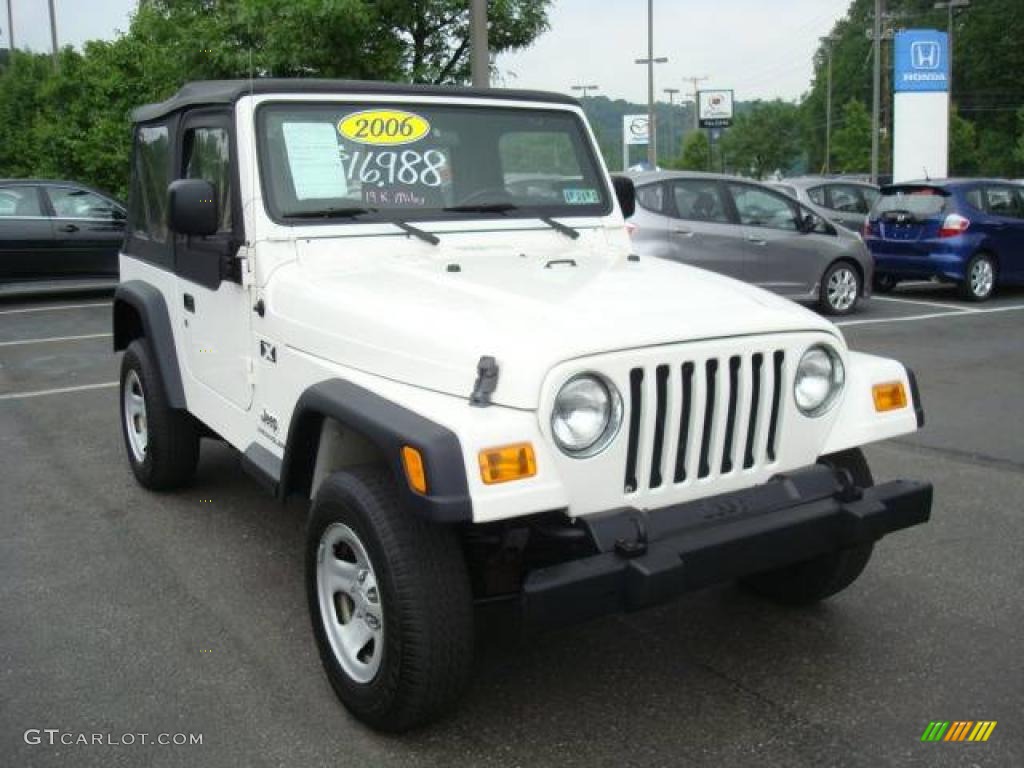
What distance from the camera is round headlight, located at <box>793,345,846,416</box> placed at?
3330mm

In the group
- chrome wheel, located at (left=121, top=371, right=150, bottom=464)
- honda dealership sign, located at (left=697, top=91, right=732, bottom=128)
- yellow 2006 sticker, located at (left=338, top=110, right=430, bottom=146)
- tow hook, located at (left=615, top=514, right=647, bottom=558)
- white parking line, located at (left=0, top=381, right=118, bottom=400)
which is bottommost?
white parking line, located at (left=0, top=381, right=118, bottom=400)

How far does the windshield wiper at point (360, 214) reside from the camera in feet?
13.4

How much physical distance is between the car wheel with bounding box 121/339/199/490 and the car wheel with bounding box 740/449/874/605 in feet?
9.46

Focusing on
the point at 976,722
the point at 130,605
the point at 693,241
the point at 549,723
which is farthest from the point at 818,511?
the point at 693,241

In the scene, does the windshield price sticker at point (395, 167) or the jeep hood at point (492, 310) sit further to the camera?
the windshield price sticker at point (395, 167)

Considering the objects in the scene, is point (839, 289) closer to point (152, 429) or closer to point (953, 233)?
point (953, 233)

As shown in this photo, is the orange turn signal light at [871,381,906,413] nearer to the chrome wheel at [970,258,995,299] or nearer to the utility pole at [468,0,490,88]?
the utility pole at [468,0,490,88]

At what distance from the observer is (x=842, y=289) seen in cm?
1225

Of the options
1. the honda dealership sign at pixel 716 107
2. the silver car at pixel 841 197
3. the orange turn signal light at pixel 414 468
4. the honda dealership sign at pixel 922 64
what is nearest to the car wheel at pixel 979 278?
the silver car at pixel 841 197

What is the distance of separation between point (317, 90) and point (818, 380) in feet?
7.38

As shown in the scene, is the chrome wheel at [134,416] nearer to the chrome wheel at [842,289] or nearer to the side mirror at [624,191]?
the side mirror at [624,191]

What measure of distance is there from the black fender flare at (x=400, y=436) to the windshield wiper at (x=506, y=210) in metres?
1.28

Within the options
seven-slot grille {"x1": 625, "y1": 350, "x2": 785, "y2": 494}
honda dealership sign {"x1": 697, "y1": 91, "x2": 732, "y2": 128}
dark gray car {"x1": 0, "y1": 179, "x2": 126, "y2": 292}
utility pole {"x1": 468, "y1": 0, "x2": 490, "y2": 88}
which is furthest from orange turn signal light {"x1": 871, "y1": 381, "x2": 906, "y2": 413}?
honda dealership sign {"x1": 697, "y1": 91, "x2": 732, "y2": 128}

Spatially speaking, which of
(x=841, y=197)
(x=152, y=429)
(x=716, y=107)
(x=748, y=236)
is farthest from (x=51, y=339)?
(x=716, y=107)
